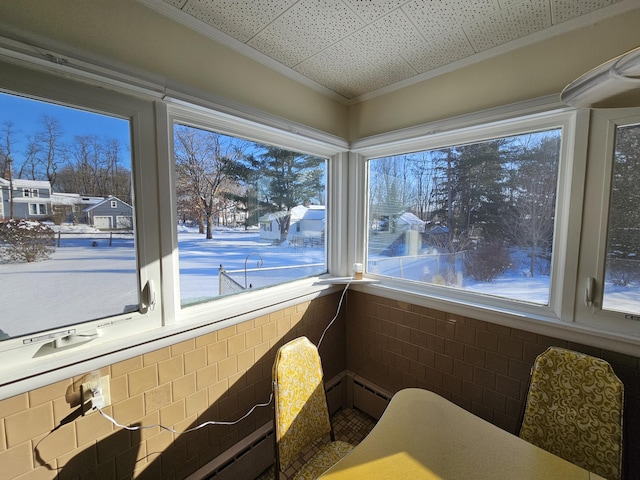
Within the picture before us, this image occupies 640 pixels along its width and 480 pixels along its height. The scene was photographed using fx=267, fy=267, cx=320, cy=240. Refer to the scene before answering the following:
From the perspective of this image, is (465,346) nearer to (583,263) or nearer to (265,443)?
(583,263)

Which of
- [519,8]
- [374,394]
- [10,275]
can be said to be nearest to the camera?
[10,275]

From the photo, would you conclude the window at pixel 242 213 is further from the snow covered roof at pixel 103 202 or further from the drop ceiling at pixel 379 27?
the drop ceiling at pixel 379 27

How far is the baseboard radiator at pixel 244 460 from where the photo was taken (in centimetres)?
140

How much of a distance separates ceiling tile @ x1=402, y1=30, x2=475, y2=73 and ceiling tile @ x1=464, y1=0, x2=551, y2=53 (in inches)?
1.7

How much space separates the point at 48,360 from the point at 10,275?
12.9 inches

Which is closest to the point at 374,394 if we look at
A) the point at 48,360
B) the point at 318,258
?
the point at 318,258

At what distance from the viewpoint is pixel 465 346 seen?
1.61 m

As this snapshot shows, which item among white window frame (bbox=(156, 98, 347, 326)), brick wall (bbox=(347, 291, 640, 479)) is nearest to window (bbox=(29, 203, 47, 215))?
white window frame (bbox=(156, 98, 347, 326))

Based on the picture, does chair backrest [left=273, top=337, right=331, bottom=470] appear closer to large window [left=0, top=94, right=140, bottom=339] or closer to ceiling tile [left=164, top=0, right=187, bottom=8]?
large window [left=0, top=94, right=140, bottom=339]

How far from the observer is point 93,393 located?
1.03 meters

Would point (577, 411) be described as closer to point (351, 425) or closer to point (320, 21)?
point (351, 425)

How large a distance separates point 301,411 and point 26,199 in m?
1.37

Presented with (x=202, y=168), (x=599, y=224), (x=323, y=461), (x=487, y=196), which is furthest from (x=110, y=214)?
(x=599, y=224)

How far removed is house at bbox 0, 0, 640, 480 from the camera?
3.24 ft
